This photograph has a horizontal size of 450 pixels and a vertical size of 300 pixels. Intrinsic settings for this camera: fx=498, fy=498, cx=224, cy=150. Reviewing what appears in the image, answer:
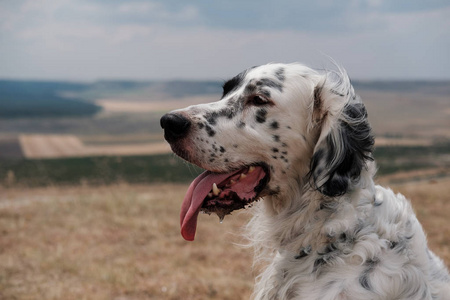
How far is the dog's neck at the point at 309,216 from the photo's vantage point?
3.17 metres

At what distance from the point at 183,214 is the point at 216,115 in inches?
28.5

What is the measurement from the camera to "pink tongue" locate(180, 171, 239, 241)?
3.34 meters

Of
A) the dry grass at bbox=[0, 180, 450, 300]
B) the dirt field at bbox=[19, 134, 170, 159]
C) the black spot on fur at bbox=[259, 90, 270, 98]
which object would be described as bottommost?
the dirt field at bbox=[19, 134, 170, 159]

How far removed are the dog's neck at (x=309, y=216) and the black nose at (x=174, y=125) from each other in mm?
802

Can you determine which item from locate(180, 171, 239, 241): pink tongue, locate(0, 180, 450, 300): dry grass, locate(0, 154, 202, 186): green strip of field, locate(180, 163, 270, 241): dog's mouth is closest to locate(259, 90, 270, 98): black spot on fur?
locate(180, 163, 270, 241): dog's mouth

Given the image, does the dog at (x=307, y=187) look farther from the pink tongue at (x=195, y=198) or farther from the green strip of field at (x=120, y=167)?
the green strip of field at (x=120, y=167)

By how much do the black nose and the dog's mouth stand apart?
0.36m

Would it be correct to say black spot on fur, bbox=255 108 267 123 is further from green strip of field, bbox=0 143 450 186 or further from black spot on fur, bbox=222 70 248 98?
green strip of field, bbox=0 143 450 186

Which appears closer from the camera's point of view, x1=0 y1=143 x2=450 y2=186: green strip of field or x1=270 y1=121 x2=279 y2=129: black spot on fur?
x1=270 y1=121 x2=279 y2=129: black spot on fur

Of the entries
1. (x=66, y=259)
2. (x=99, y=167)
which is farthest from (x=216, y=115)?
(x=99, y=167)

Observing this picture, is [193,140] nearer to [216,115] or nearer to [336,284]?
[216,115]

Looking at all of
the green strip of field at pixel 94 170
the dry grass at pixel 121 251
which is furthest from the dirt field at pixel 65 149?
the dry grass at pixel 121 251

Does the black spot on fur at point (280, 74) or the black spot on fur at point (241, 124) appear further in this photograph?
the black spot on fur at point (280, 74)

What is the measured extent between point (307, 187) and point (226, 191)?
1.77 feet
